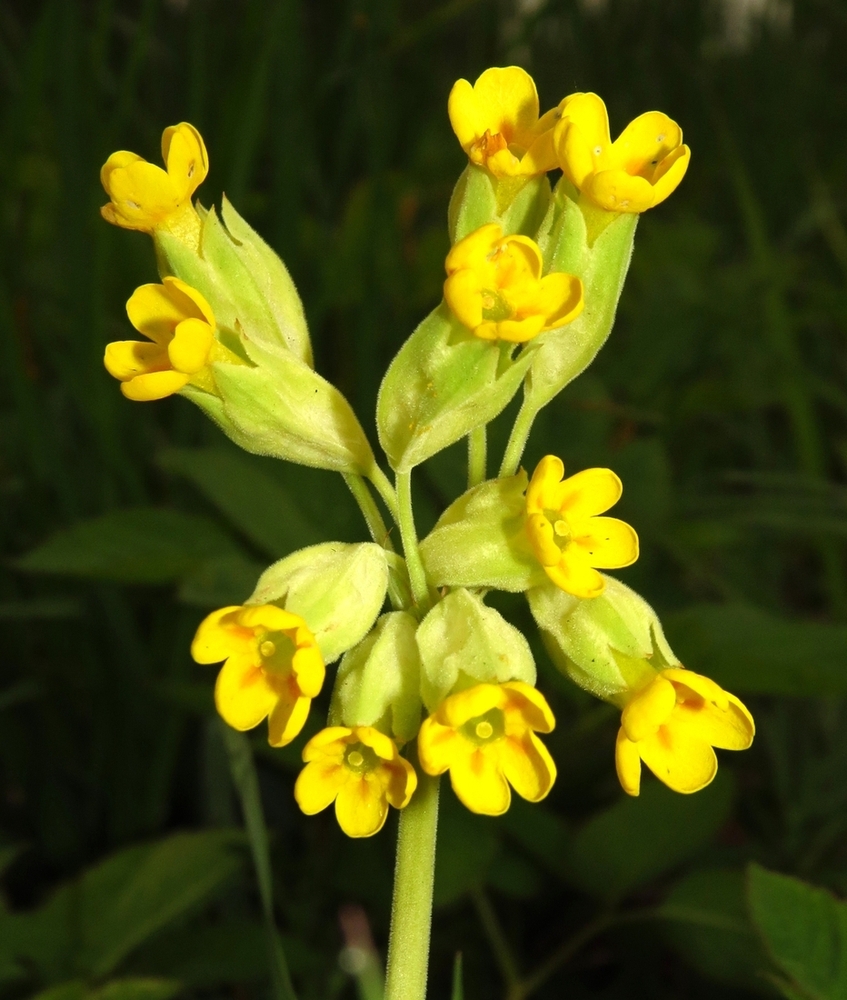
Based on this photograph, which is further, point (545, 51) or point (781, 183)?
point (545, 51)

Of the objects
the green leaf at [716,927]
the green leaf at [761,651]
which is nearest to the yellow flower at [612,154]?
the green leaf at [761,651]

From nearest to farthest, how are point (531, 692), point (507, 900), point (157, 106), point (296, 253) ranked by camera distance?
1. point (531, 692)
2. point (507, 900)
3. point (296, 253)
4. point (157, 106)

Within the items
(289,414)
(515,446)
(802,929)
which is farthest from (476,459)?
(802,929)

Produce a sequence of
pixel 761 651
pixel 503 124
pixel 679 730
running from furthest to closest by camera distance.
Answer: pixel 761 651 → pixel 503 124 → pixel 679 730

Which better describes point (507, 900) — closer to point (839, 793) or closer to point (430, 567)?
point (839, 793)

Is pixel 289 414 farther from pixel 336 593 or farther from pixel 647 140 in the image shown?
pixel 647 140

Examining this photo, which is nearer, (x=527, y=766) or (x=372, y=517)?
(x=527, y=766)

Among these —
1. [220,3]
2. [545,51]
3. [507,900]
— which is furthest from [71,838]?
[545,51]
